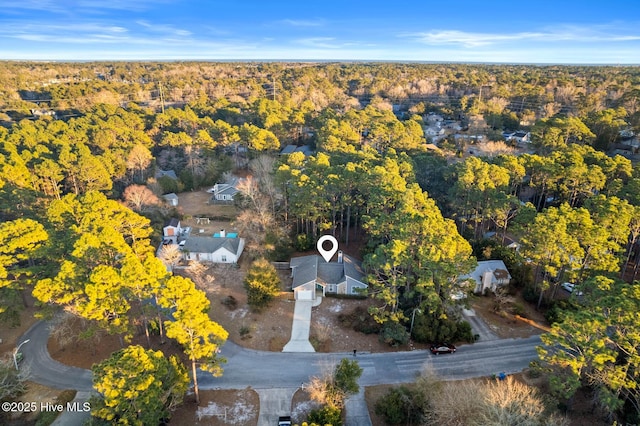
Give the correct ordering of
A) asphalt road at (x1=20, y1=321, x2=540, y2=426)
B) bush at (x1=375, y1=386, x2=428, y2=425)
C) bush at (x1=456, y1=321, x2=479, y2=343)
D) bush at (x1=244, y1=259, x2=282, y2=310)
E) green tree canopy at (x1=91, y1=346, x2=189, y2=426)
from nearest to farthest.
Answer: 1. green tree canopy at (x1=91, y1=346, x2=189, y2=426)
2. bush at (x1=375, y1=386, x2=428, y2=425)
3. asphalt road at (x1=20, y1=321, x2=540, y2=426)
4. bush at (x1=456, y1=321, x2=479, y2=343)
5. bush at (x1=244, y1=259, x2=282, y2=310)

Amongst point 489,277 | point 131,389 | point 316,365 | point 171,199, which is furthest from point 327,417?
point 171,199

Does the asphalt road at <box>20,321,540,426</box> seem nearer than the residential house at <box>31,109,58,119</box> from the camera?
Yes

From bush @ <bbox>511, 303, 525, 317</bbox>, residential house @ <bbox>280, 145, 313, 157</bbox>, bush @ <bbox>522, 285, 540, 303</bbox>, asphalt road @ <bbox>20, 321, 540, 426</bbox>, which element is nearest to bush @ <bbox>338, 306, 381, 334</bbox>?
asphalt road @ <bbox>20, 321, 540, 426</bbox>

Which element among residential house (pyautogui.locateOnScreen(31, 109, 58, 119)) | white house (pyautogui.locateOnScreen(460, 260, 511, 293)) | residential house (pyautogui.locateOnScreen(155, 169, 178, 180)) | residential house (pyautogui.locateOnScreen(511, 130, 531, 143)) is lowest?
white house (pyautogui.locateOnScreen(460, 260, 511, 293))

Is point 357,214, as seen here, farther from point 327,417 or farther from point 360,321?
point 327,417

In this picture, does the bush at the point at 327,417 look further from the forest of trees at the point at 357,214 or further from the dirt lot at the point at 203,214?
the dirt lot at the point at 203,214

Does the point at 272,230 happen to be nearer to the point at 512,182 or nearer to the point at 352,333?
the point at 352,333

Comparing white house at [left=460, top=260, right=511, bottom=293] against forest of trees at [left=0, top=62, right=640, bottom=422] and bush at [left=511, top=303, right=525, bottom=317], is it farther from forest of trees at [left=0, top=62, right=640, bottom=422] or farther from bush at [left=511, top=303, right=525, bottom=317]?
bush at [left=511, top=303, right=525, bottom=317]

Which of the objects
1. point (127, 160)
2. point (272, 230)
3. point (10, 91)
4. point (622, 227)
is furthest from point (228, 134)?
point (10, 91)
